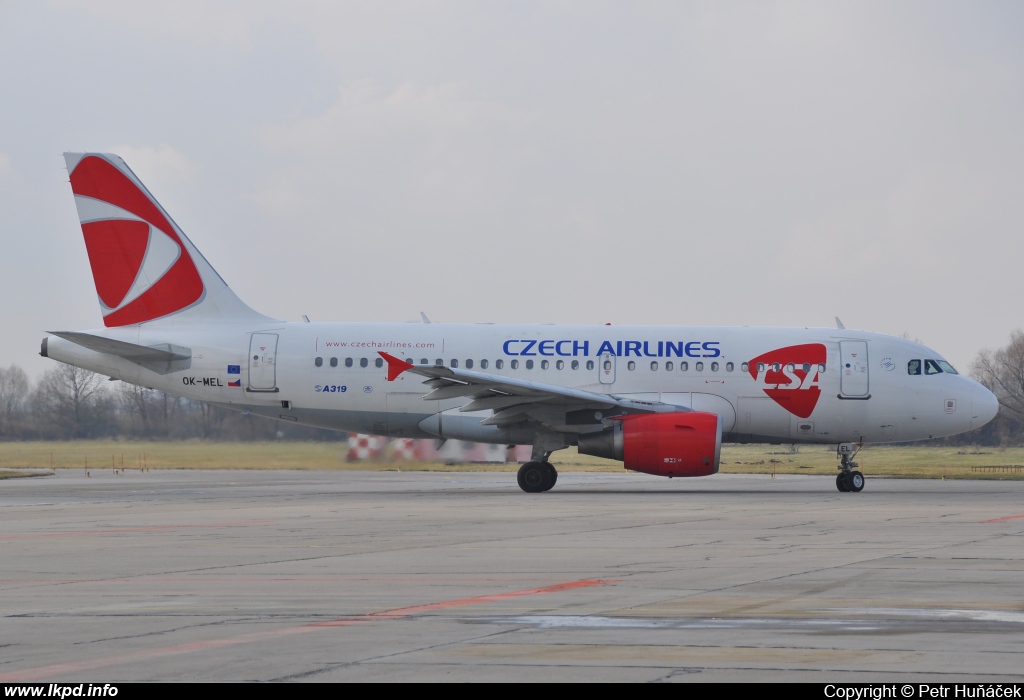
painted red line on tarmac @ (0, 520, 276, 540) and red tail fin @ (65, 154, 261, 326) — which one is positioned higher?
red tail fin @ (65, 154, 261, 326)

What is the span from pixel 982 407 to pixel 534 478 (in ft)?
33.2

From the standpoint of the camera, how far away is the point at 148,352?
1030 inches

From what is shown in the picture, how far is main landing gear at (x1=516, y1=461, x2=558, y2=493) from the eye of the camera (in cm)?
2470

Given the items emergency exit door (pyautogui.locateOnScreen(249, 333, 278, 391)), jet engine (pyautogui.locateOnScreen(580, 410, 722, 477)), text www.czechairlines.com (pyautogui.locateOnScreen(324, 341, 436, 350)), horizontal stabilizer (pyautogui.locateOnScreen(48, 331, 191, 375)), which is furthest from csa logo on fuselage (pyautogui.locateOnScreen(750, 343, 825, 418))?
horizontal stabilizer (pyautogui.locateOnScreen(48, 331, 191, 375))

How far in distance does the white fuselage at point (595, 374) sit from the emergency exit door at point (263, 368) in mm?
22

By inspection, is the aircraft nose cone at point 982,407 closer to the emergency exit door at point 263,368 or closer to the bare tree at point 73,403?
the emergency exit door at point 263,368

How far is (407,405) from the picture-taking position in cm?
2586

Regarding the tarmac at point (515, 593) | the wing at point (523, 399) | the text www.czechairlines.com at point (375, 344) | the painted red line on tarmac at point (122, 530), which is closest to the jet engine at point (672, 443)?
the wing at point (523, 399)

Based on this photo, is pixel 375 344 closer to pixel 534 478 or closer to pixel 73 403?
pixel 534 478

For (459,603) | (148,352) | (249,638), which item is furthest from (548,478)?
(249,638)

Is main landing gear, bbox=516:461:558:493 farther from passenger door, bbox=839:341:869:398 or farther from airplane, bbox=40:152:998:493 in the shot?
passenger door, bbox=839:341:869:398
